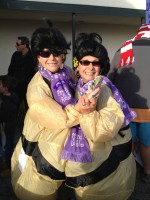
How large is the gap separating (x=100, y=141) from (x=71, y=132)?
220 mm

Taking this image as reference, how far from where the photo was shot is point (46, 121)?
7.35ft

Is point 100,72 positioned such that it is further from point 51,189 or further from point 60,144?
point 51,189

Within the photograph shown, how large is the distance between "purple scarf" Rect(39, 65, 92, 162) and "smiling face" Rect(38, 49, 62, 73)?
0.11 feet

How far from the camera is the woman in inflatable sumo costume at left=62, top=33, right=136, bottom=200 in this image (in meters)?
2.18

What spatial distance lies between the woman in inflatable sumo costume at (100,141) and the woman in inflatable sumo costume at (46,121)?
0.08 m

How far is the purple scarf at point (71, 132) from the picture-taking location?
7.32ft

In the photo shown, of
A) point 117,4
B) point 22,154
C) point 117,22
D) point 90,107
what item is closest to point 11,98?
point 22,154

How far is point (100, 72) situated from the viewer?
8.24 ft

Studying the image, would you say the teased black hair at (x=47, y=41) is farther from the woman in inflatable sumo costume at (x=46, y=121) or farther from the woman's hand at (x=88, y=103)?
the woman's hand at (x=88, y=103)

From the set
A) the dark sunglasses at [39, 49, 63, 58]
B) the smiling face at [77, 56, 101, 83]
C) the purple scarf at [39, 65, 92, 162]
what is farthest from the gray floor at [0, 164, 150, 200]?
the dark sunglasses at [39, 49, 63, 58]

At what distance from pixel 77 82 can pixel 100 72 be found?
0.20 metres

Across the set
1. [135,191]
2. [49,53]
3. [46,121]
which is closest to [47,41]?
[49,53]

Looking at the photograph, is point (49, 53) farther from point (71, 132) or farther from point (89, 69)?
point (71, 132)

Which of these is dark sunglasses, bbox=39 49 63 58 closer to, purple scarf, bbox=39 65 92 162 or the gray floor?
purple scarf, bbox=39 65 92 162
